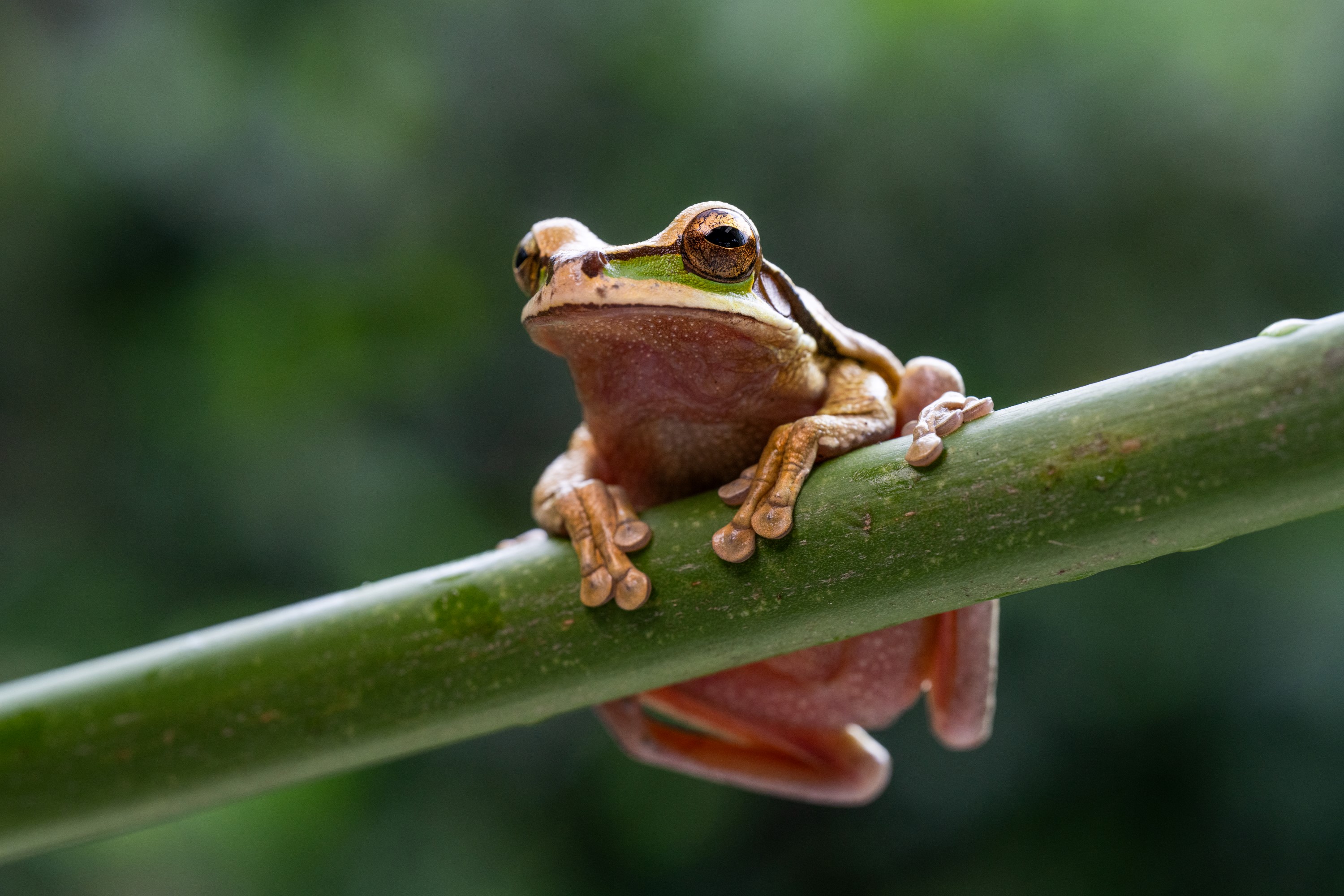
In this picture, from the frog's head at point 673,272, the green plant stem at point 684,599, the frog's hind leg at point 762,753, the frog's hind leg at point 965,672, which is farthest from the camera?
the frog's hind leg at point 762,753

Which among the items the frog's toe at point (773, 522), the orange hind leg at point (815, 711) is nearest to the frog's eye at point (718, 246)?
the frog's toe at point (773, 522)

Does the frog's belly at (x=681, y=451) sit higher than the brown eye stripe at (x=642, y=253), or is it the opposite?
the brown eye stripe at (x=642, y=253)

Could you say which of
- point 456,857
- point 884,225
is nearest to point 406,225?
point 884,225

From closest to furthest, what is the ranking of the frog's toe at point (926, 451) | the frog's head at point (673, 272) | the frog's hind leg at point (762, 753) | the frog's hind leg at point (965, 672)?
the frog's toe at point (926, 451) → the frog's head at point (673, 272) → the frog's hind leg at point (965, 672) → the frog's hind leg at point (762, 753)

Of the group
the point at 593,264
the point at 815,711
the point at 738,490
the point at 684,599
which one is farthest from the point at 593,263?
the point at 815,711

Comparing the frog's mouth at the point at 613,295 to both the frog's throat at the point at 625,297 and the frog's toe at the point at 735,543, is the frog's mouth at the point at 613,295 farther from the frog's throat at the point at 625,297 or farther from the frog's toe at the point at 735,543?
the frog's toe at the point at 735,543

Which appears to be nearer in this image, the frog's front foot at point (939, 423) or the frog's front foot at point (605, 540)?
the frog's front foot at point (939, 423)

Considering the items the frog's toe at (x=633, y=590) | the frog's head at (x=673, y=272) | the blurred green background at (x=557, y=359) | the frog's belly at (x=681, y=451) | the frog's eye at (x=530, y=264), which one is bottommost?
the frog's toe at (x=633, y=590)

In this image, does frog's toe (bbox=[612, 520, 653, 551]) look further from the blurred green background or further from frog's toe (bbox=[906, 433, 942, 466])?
the blurred green background
